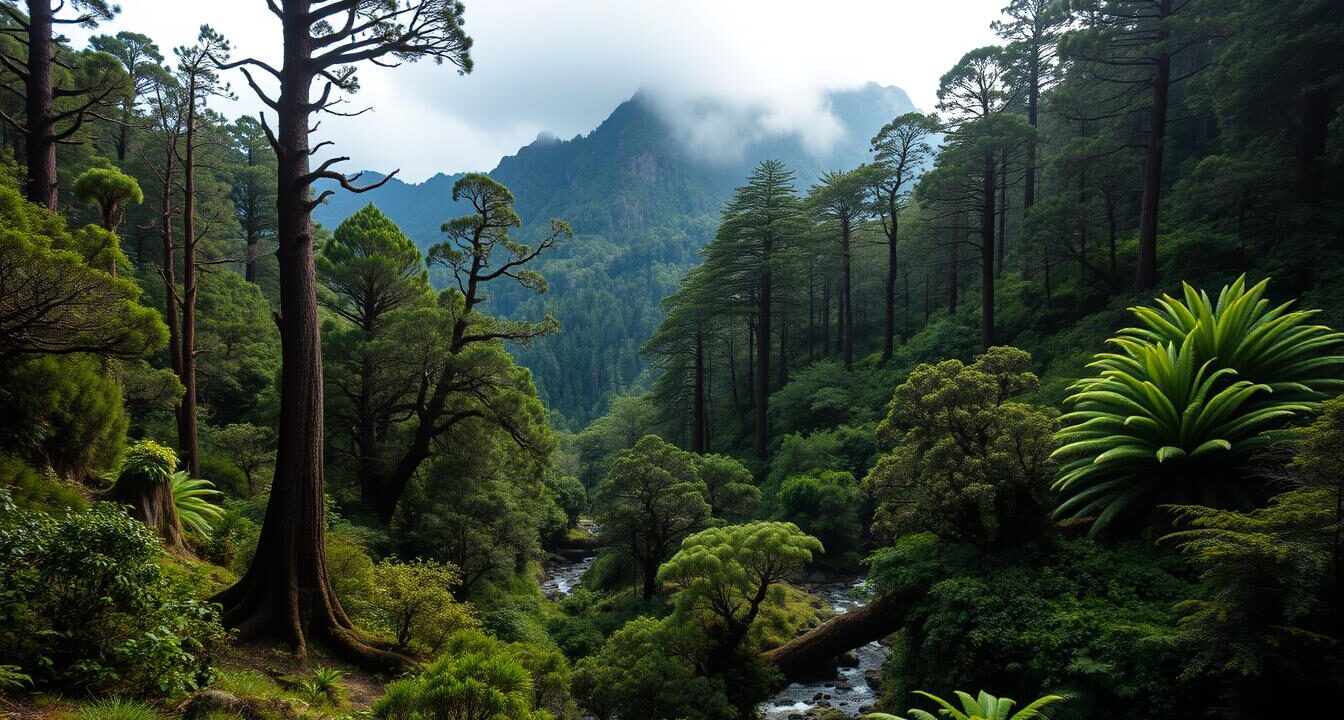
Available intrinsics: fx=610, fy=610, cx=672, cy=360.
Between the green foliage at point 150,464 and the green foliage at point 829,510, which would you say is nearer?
the green foliage at point 150,464

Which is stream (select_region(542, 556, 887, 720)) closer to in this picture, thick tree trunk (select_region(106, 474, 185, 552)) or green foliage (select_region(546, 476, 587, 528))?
thick tree trunk (select_region(106, 474, 185, 552))

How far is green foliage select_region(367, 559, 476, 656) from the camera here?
26.2 ft

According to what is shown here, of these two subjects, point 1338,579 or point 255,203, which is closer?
point 1338,579

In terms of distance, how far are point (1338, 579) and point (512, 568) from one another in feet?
50.3

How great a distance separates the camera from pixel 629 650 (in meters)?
11.0

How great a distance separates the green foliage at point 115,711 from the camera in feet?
11.4

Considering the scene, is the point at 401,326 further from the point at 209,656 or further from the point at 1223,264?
the point at 1223,264

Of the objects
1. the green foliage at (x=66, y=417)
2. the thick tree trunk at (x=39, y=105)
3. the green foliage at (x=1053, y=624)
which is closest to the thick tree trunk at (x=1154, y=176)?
the green foliage at (x=1053, y=624)

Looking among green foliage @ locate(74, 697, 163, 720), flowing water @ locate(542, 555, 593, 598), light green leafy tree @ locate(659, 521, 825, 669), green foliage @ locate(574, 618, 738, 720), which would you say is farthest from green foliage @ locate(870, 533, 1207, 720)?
flowing water @ locate(542, 555, 593, 598)

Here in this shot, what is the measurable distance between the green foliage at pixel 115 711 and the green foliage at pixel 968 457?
9266 mm

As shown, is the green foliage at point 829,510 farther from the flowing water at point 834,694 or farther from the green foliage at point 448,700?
the green foliage at point 448,700

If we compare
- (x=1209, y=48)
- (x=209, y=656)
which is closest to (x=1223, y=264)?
(x=1209, y=48)

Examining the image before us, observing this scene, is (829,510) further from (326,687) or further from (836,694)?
(326,687)

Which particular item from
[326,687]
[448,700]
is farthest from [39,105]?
[448,700]
